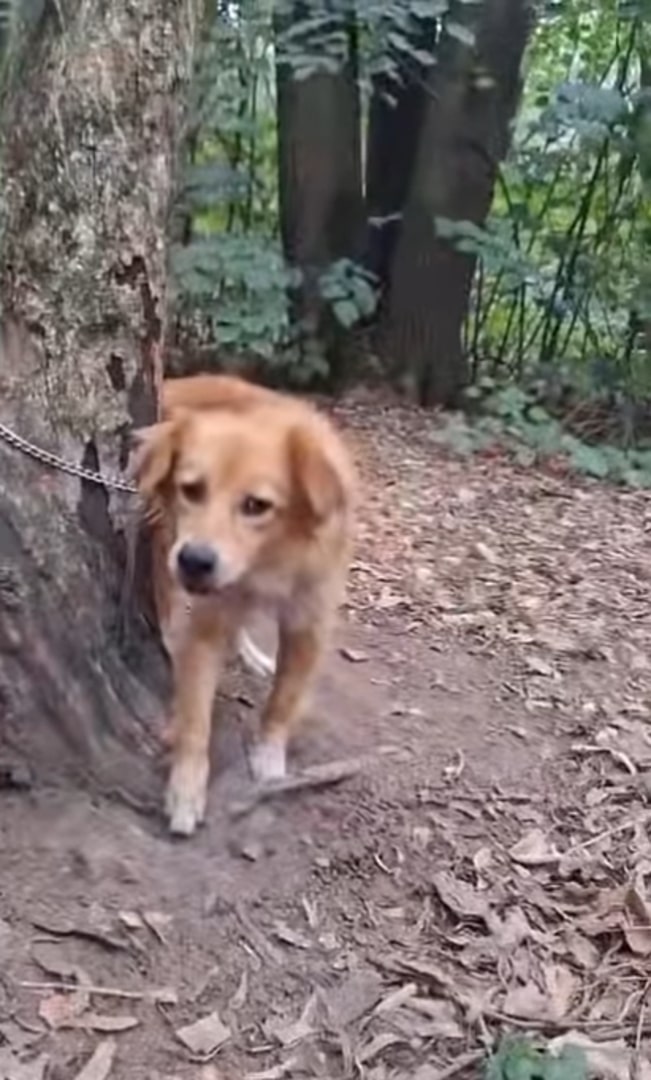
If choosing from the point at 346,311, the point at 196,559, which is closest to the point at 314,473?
the point at 196,559

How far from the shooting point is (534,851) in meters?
3.12

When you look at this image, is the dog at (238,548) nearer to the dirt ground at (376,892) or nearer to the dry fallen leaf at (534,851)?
the dirt ground at (376,892)

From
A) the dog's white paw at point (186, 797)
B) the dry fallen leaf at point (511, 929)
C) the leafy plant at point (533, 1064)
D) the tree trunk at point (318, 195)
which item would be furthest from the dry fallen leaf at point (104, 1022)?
the tree trunk at point (318, 195)

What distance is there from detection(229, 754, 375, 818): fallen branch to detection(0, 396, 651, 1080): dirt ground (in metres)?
0.01

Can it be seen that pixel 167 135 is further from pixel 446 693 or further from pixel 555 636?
pixel 555 636

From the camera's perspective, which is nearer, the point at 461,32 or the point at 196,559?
the point at 196,559

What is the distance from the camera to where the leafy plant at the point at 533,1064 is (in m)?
2.51

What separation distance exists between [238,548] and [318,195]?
3563 mm

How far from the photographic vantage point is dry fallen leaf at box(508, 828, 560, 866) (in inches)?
122

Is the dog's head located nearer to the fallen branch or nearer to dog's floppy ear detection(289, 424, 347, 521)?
dog's floppy ear detection(289, 424, 347, 521)

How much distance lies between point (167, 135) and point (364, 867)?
1346mm

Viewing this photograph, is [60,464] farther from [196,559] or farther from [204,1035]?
[204,1035]

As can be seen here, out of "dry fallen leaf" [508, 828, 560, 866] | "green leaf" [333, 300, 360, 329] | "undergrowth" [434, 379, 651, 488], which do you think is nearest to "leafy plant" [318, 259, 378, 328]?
"green leaf" [333, 300, 360, 329]

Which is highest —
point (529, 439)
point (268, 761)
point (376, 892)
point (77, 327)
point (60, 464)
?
point (77, 327)
